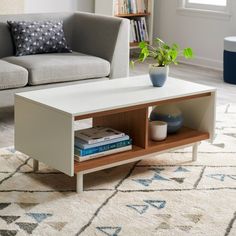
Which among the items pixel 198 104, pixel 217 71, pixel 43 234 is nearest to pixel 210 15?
pixel 217 71

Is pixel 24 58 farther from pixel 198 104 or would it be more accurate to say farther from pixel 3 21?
pixel 198 104

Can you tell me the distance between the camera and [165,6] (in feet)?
23.4

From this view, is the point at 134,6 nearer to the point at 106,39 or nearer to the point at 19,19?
the point at 106,39

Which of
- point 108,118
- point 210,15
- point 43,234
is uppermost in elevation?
point 210,15

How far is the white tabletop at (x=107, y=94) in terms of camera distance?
3160 millimetres

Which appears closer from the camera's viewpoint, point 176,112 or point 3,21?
point 176,112

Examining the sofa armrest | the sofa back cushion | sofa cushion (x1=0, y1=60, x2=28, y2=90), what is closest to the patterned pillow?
the sofa back cushion

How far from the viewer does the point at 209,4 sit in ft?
21.8

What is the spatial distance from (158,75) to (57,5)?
3.25m

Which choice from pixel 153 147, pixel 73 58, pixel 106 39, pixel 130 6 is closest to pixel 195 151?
pixel 153 147

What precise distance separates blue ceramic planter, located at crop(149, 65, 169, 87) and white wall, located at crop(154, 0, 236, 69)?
118 inches

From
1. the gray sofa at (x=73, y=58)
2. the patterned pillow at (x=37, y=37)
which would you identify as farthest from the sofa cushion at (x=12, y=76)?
the patterned pillow at (x=37, y=37)

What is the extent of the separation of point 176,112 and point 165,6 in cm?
370

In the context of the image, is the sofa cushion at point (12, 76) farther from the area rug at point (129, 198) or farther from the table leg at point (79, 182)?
the table leg at point (79, 182)
